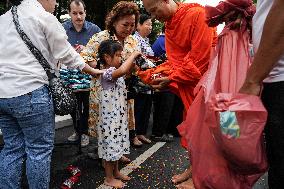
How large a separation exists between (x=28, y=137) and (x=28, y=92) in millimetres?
344

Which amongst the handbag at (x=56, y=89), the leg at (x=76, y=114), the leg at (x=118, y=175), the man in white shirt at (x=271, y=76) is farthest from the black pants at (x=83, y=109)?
the man in white shirt at (x=271, y=76)

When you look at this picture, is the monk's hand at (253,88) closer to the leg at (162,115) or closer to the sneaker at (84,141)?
the sneaker at (84,141)

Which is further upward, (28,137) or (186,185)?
(28,137)

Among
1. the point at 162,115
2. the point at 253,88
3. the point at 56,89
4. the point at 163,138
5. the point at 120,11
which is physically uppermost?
the point at 120,11

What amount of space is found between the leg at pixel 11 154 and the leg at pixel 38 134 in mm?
103

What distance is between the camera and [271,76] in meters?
1.70

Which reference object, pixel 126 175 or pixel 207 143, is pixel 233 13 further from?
pixel 126 175

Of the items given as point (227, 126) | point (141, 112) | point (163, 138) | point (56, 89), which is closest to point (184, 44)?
point (56, 89)

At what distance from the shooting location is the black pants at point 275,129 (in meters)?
1.65

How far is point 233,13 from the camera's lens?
7.09ft

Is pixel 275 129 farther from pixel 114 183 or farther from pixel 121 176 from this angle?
pixel 121 176

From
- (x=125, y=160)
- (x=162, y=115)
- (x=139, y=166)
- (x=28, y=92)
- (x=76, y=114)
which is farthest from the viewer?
(x=162, y=115)

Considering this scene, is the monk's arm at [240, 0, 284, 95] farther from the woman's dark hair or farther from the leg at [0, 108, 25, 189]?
the woman's dark hair

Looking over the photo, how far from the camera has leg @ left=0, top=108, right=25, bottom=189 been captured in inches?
112
